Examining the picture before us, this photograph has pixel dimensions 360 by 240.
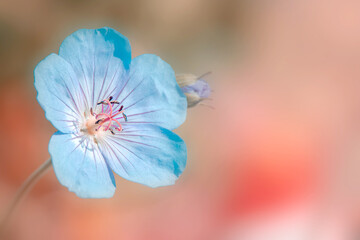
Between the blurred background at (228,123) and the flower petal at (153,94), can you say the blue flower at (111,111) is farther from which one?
the blurred background at (228,123)

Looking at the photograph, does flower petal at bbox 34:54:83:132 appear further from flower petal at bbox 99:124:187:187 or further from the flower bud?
the flower bud

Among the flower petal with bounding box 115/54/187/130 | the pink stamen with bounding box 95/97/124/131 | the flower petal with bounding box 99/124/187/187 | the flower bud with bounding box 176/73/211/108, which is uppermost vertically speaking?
the flower bud with bounding box 176/73/211/108

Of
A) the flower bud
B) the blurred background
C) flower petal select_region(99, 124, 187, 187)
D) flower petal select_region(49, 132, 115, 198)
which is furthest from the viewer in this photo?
the blurred background

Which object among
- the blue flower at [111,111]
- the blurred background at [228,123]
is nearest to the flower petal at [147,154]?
the blue flower at [111,111]

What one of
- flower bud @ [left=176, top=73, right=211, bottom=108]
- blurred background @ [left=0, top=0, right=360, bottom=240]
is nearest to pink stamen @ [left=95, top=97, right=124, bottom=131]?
flower bud @ [left=176, top=73, right=211, bottom=108]

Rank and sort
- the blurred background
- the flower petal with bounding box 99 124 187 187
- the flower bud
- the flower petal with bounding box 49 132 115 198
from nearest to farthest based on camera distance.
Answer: the flower petal with bounding box 49 132 115 198
the flower petal with bounding box 99 124 187 187
the flower bud
the blurred background

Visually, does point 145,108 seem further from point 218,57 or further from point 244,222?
point 218,57

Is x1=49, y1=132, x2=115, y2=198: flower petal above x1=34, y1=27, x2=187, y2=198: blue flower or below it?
below

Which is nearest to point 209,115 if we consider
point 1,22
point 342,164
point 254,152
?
point 254,152
